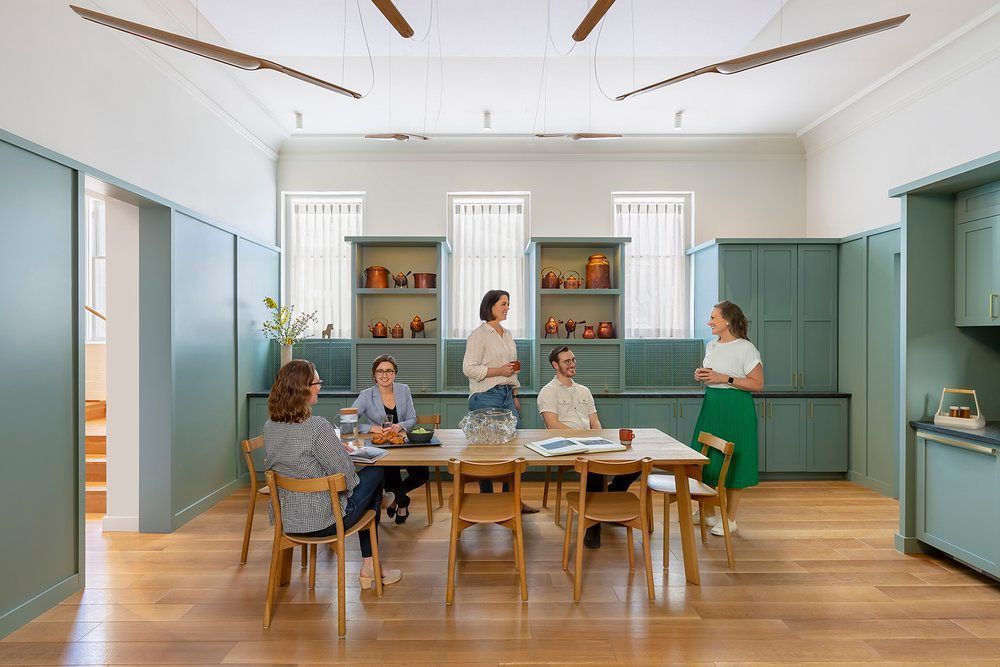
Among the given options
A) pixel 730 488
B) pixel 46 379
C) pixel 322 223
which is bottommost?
pixel 730 488

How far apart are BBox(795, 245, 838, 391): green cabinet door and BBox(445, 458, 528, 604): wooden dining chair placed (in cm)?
425

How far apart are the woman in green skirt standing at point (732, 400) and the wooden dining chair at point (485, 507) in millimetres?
1605

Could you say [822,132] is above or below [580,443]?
above

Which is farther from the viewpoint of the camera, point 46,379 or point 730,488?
point 730,488

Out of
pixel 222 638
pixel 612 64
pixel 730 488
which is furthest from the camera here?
pixel 612 64

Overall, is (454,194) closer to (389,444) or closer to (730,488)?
(389,444)

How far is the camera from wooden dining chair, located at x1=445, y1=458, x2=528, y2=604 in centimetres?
290

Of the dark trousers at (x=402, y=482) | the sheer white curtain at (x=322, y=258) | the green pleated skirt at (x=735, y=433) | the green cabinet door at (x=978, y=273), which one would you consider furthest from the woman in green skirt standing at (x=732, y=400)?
the sheer white curtain at (x=322, y=258)

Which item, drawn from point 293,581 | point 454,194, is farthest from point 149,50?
point 293,581

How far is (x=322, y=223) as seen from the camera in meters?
6.56

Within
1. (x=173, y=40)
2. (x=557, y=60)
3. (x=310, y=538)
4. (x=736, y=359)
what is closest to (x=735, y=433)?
(x=736, y=359)

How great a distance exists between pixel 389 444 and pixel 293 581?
1.01 metres

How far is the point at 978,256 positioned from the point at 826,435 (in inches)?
107

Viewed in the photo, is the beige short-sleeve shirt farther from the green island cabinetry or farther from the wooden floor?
the green island cabinetry
